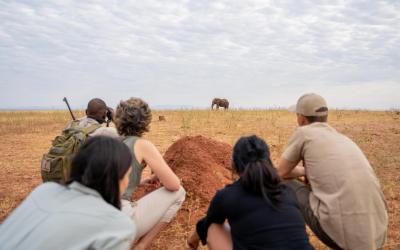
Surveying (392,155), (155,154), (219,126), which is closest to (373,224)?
(155,154)

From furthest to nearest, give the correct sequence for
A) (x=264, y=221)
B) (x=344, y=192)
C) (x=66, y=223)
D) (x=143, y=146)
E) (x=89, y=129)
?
1. (x=89, y=129)
2. (x=143, y=146)
3. (x=344, y=192)
4. (x=264, y=221)
5. (x=66, y=223)

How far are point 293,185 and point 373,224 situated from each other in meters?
0.69

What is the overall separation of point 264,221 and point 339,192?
75 centimetres

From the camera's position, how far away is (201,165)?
15.2 ft

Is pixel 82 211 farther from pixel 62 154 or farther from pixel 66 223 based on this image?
pixel 62 154

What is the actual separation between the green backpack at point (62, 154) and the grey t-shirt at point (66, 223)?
1.63m

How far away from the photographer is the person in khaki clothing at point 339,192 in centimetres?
254

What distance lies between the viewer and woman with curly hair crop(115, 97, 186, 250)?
9.14 feet

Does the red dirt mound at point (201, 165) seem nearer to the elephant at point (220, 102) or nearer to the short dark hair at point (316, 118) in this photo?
the short dark hair at point (316, 118)

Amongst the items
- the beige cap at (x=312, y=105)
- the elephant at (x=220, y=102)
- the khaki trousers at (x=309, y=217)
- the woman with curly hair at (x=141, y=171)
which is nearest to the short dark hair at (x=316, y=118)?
the beige cap at (x=312, y=105)

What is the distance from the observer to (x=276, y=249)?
2.05 metres

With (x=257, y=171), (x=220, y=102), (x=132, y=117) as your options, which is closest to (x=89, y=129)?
(x=132, y=117)

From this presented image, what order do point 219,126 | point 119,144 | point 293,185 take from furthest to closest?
1. point 219,126
2. point 293,185
3. point 119,144

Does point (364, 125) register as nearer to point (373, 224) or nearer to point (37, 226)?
point (373, 224)
